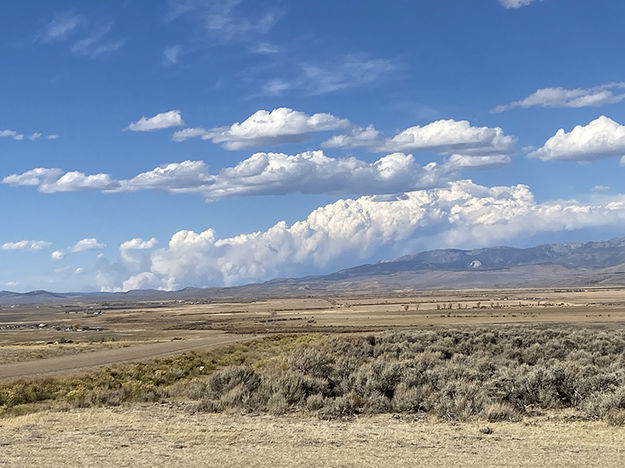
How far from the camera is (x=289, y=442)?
617 inches

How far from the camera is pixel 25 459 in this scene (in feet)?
44.8

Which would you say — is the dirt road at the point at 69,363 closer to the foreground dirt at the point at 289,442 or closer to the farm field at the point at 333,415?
the farm field at the point at 333,415

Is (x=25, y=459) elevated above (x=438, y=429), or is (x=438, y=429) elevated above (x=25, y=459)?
(x=25, y=459)

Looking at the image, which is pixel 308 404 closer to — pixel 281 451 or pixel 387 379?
pixel 387 379

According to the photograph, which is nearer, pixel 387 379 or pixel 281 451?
pixel 281 451

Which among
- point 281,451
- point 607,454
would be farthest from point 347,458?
point 607,454

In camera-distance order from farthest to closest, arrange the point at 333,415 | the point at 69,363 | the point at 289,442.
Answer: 1. the point at 69,363
2. the point at 333,415
3. the point at 289,442

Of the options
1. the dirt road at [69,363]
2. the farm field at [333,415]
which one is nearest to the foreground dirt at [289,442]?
the farm field at [333,415]

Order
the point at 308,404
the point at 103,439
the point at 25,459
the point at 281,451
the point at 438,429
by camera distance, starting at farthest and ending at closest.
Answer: the point at 308,404, the point at 438,429, the point at 103,439, the point at 281,451, the point at 25,459

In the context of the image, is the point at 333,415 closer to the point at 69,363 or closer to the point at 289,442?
A: the point at 289,442

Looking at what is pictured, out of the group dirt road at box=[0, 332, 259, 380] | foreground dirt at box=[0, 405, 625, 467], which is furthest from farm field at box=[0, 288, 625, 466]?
dirt road at box=[0, 332, 259, 380]

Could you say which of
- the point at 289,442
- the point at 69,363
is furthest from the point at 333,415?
the point at 69,363

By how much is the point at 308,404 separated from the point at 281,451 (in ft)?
20.8

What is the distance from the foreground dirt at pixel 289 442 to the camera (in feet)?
44.9
